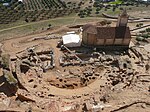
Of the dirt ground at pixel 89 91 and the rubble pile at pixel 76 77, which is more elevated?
the dirt ground at pixel 89 91

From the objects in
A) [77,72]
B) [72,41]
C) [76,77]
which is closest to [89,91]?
[76,77]

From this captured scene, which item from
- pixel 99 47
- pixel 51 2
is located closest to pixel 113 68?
pixel 99 47

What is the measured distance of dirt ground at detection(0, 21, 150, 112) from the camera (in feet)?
118

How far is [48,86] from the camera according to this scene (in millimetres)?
45188

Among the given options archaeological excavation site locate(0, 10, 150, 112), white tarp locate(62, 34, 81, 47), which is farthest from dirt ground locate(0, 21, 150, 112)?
white tarp locate(62, 34, 81, 47)

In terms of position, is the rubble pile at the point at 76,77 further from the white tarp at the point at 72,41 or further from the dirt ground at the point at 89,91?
the white tarp at the point at 72,41

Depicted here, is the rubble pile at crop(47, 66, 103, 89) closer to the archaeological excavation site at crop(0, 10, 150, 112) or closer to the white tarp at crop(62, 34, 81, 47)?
the archaeological excavation site at crop(0, 10, 150, 112)

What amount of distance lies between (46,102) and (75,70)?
13.2 m

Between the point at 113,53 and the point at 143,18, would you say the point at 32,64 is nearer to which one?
the point at 113,53

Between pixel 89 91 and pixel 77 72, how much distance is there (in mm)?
7130

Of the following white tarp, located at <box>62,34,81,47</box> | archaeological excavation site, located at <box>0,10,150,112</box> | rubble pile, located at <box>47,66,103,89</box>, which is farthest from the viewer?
white tarp, located at <box>62,34,81,47</box>

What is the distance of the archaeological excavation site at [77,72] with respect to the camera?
124ft

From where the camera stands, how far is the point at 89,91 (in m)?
43.8

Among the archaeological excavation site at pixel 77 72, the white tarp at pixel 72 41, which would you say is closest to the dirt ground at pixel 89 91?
the archaeological excavation site at pixel 77 72
